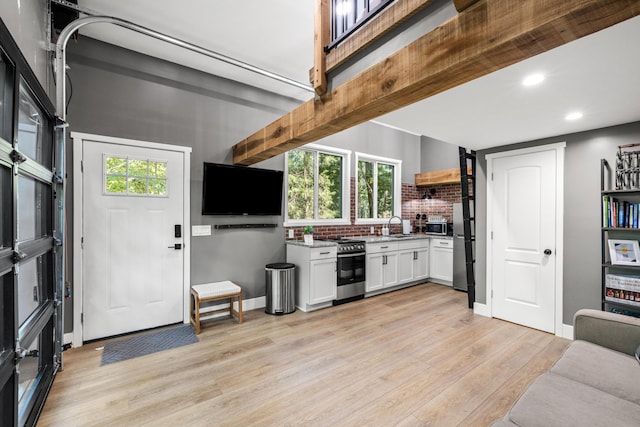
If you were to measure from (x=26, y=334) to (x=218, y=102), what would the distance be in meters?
3.08

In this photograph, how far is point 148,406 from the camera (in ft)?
6.81

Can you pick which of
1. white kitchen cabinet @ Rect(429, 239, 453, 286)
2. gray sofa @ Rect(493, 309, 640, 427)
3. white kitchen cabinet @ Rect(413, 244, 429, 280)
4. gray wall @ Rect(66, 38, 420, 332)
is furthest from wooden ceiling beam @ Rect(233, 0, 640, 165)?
white kitchen cabinet @ Rect(429, 239, 453, 286)

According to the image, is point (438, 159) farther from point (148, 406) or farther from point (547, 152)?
point (148, 406)

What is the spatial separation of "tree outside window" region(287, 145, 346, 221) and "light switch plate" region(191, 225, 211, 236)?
4.27 feet

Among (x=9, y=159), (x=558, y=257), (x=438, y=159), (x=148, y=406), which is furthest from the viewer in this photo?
(x=438, y=159)

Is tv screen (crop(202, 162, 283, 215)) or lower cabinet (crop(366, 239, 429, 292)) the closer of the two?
tv screen (crop(202, 162, 283, 215))

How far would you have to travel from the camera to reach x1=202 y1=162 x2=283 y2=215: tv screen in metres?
3.73

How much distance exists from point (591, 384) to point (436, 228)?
14.6ft

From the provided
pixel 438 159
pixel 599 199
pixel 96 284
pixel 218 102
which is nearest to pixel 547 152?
pixel 599 199

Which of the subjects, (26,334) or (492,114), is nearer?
(26,334)

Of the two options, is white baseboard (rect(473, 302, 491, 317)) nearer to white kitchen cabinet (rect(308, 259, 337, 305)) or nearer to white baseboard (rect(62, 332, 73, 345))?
white kitchen cabinet (rect(308, 259, 337, 305))

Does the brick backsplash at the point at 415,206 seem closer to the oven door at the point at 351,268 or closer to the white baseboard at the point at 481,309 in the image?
the oven door at the point at 351,268

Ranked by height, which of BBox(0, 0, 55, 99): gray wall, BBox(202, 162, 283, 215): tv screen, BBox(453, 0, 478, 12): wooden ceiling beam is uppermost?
BBox(0, 0, 55, 99): gray wall

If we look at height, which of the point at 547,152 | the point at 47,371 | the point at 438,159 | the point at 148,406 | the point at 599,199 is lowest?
the point at 148,406
